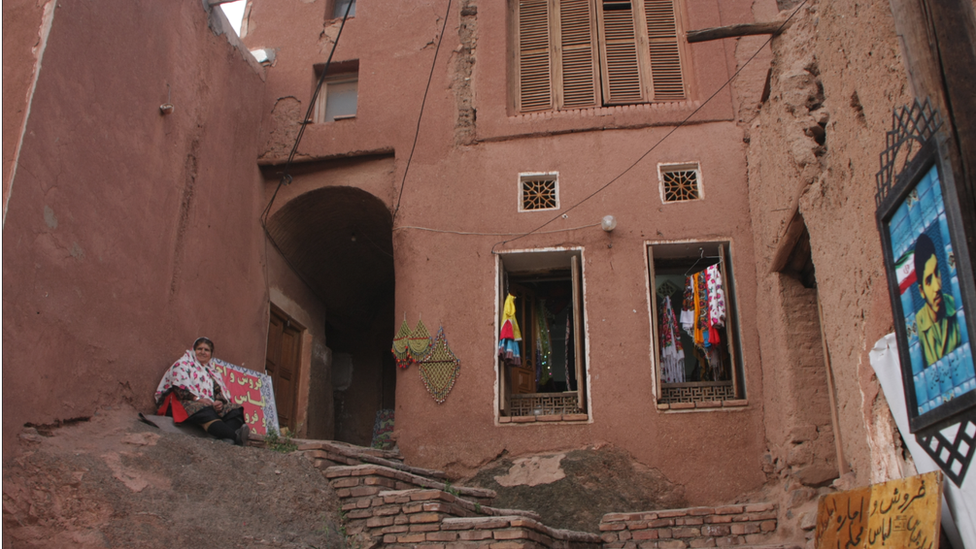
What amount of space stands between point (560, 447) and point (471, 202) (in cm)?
306

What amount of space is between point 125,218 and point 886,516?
6.38m

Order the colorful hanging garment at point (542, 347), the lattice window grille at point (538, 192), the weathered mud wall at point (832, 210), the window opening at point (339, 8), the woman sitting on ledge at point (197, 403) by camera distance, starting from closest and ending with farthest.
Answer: the weathered mud wall at point (832, 210) < the woman sitting on ledge at point (197, 403) < the lattice window grille at point (538, 192) < the colorful hanging garment at point (542, 347) < the window opening at point (339, 8)

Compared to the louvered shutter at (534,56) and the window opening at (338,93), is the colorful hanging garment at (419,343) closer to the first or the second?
the louvered shutter at (534,56)

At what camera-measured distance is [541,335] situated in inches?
392

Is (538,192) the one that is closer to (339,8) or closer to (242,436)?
Result: (339,8)

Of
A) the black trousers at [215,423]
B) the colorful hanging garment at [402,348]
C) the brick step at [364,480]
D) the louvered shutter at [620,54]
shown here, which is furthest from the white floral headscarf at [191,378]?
the louvered shutter at [620,54]

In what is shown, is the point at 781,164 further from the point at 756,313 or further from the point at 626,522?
the point at 626,522

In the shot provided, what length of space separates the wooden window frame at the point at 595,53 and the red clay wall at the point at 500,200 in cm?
34

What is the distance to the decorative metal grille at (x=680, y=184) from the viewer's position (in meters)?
9.08

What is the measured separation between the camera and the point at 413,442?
8.48 m

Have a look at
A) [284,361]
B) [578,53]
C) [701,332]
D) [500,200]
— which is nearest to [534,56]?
[578,53]

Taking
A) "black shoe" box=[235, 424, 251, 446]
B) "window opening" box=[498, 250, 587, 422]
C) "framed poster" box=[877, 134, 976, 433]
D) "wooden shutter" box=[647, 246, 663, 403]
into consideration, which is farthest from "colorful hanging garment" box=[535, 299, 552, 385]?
"framed poster" box=[877, 134, 976, 433]

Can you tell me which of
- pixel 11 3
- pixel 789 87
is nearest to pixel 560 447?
pixel 789 87

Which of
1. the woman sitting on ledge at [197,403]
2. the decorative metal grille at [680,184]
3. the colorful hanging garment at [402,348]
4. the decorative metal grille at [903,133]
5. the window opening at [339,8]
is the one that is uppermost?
the window opening at [339,8]
